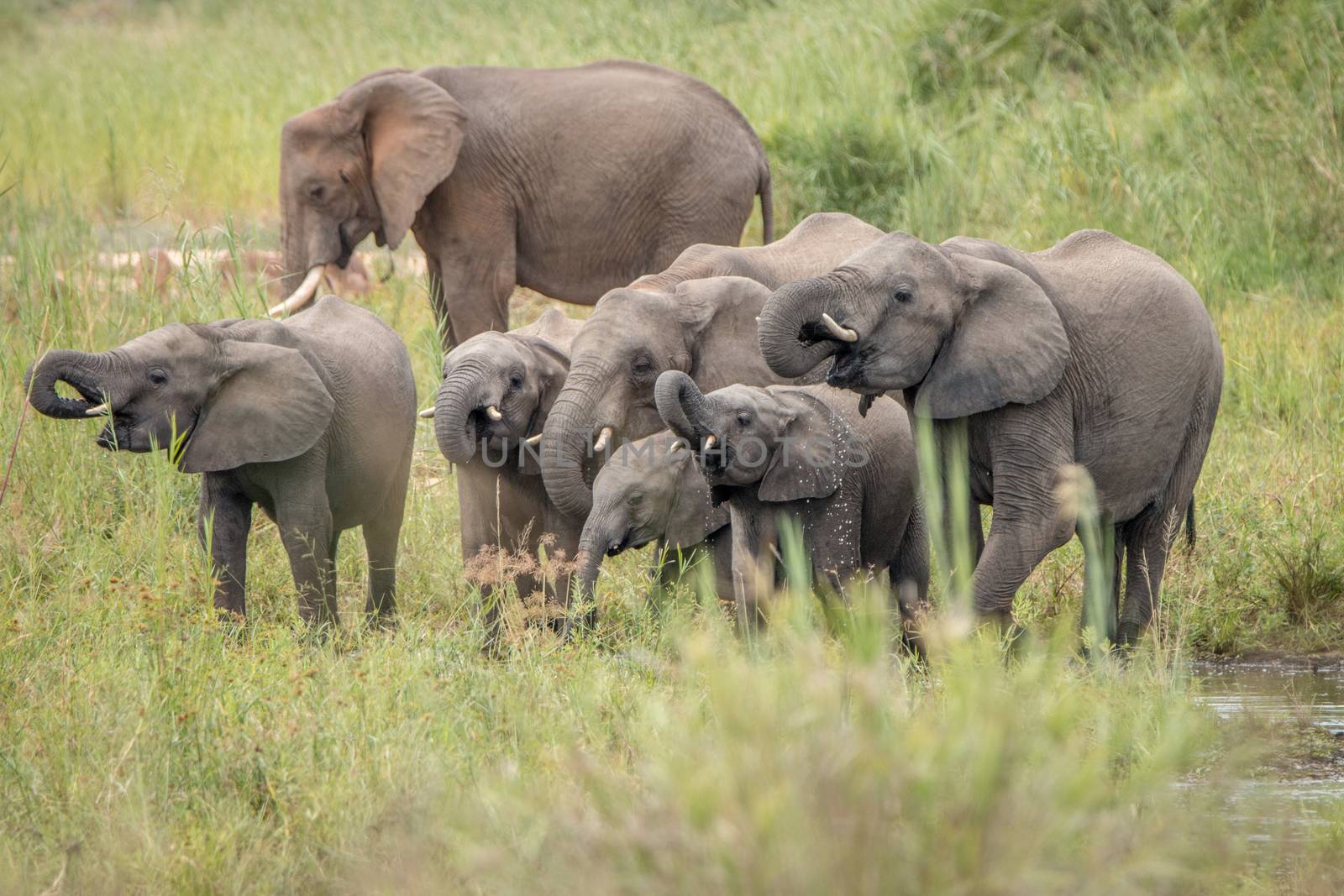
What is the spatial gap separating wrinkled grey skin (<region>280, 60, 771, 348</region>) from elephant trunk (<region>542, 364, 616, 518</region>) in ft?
10.1

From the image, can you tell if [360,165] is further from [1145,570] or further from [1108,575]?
[1108,575]

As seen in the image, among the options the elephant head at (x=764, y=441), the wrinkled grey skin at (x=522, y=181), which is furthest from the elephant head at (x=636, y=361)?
the wrinkled grey skin at (x=522, y=181)

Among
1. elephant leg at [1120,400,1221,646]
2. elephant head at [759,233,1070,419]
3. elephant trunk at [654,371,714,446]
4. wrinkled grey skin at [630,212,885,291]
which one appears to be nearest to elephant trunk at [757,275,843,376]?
elephant head at [759,233,1070,419]

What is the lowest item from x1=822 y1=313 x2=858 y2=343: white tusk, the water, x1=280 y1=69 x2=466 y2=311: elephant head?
the water

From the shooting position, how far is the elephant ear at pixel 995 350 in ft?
16.8

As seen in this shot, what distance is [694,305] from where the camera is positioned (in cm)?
587

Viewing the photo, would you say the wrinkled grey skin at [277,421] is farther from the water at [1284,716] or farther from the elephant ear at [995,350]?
the water at [1284,716]

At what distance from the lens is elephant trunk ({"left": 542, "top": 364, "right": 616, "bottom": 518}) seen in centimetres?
547

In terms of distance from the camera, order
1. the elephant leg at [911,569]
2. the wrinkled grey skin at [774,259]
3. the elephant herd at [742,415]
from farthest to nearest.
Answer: the wrinkled grey skin at [774,259]
the elephant leg at [911,569]
the elephant herd at [742,415]

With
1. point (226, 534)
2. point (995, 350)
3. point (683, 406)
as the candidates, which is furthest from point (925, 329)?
point (226, 534)

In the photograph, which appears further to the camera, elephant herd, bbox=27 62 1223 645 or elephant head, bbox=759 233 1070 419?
elephant herd, bbox=27 62 1223 645

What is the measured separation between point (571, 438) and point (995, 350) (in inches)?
51.2

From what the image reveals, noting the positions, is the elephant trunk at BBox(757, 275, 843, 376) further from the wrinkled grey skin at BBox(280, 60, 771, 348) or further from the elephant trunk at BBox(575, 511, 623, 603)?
the wrinkled grey skin at BBox(280, 60, 771, 348)

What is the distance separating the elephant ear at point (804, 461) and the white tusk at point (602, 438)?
51cm
